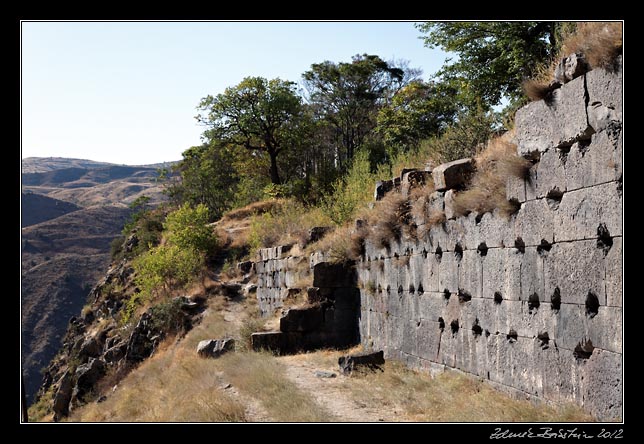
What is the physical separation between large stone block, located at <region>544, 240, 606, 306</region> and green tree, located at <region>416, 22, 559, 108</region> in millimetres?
12455

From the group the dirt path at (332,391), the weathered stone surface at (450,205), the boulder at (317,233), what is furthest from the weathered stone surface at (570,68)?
the boulder at (317,233)

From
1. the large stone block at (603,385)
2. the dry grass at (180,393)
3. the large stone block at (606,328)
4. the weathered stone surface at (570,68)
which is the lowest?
the dry grass at (180,393)

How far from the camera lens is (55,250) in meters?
110

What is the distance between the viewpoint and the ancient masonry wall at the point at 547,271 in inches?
248

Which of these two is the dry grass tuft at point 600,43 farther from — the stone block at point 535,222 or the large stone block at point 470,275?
the large stone block at point 470,275

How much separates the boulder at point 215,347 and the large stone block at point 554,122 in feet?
33.1

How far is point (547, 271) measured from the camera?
748cm

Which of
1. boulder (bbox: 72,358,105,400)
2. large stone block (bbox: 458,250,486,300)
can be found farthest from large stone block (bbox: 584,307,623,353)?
boulder (bbox: 72,358,105,400)

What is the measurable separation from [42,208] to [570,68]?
469 feet

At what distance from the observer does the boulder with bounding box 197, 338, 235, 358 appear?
1617 cm

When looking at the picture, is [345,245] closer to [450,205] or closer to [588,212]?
[450,205]

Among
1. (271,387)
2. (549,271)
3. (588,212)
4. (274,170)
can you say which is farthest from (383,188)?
(274,170)

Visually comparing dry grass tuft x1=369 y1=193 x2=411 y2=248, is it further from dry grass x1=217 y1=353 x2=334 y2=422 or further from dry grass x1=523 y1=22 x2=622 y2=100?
dry grass x1=523 y1=22 x2=622 y2=100

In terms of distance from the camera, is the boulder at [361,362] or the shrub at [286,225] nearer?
the boulder at [361,362]
